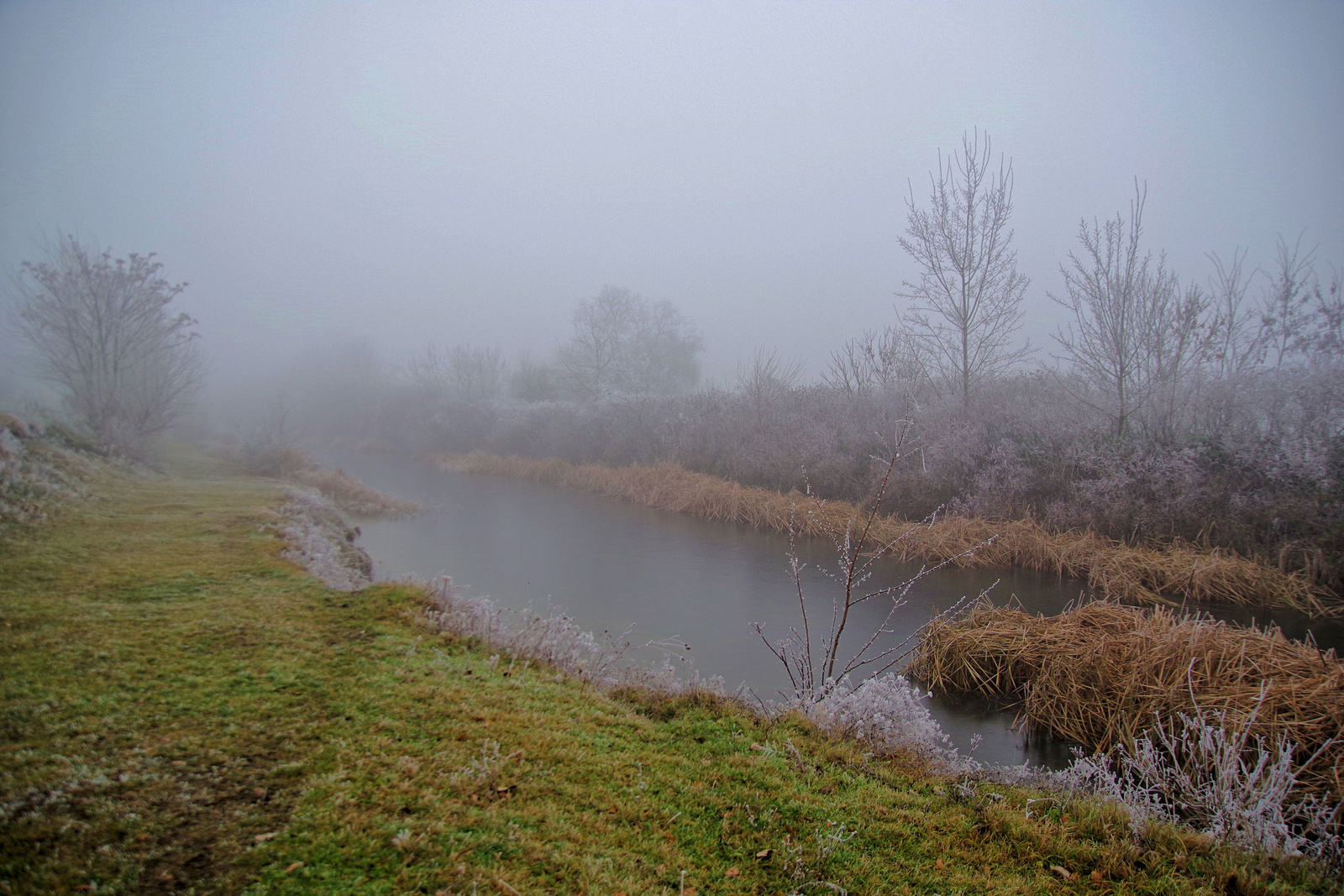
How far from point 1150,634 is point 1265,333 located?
37.8 feet

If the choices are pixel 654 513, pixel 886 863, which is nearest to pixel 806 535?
pixel 654 513

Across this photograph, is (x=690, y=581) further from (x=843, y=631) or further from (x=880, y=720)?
(x=880, y=720)

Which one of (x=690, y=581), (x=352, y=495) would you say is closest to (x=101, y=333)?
(x=352, y=495)

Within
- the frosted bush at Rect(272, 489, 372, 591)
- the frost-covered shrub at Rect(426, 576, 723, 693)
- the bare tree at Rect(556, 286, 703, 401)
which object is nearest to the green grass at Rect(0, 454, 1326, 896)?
the frost-covered shrub at Rect(426, 576, 723, 693)

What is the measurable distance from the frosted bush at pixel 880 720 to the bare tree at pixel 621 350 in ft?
85.0

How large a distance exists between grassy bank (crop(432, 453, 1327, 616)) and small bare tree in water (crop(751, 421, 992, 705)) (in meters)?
0.43

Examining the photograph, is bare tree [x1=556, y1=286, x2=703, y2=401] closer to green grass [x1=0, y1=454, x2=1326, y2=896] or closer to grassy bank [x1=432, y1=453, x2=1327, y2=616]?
grassy bank [x1=432, y1=453, x2=1327, y2=616]

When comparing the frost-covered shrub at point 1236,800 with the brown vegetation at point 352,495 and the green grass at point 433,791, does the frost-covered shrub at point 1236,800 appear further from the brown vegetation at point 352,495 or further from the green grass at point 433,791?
the brown vegetation at point 352,495

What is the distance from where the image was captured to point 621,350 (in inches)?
1309

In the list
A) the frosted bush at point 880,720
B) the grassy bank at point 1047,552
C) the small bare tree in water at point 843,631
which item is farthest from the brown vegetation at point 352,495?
the frosted bush at point 880,720

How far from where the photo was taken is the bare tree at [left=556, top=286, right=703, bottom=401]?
32.3 meters

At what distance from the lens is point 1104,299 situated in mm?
12062

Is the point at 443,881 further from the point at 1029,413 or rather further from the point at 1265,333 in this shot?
the point at 1265,333

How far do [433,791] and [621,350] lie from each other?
31.7 meters
